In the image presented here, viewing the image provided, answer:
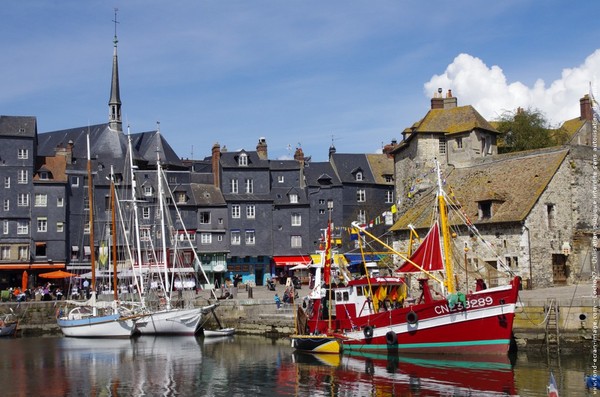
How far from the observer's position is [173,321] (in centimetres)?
4328

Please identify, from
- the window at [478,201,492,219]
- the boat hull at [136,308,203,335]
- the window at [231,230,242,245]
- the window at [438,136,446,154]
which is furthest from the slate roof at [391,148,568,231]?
the window at [231,230,242,245]

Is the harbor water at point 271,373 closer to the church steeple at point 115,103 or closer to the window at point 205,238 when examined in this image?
the window at point 205,238

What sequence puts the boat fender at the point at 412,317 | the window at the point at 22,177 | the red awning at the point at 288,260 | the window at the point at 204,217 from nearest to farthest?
the boat fender at the point at 412,317 → the window at the point at 22,177 → the window at the point at 204,217 → the red awning at the point at 288,260

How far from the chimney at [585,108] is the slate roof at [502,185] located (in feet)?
55.5

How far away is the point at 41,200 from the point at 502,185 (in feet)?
120

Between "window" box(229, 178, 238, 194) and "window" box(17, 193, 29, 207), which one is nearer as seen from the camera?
"window" box(17, 193, 29, 207)

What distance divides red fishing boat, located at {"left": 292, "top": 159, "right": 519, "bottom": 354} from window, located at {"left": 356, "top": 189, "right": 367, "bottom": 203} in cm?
3128

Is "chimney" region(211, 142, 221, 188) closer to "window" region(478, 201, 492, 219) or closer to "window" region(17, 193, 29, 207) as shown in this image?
"window" region(17, 193, 29, 207)

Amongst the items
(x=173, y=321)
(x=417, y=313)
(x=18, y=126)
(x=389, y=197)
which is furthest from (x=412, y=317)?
(x=18, y=126)

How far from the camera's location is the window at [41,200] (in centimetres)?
6022

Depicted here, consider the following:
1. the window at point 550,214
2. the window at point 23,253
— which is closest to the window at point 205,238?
the window at point 23,253

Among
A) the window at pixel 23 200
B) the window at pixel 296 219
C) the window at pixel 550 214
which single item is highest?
the window at pixel 23 200

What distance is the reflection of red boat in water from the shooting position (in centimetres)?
2492

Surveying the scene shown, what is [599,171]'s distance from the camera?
42.5 m
